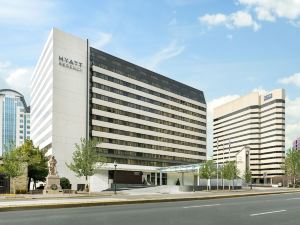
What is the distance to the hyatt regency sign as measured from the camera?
326ft

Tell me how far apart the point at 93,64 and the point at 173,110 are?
37965 millimetres

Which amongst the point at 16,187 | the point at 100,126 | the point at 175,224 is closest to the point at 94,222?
the point at 175,224

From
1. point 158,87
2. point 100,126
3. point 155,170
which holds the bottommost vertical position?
point 155,170

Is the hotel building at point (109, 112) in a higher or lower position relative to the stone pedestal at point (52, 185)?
higher

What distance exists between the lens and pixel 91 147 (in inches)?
2480

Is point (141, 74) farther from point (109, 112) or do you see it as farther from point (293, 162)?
point (293, 162)

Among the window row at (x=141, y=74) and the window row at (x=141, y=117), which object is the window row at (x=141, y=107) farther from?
the window row at (x=141, y=74)

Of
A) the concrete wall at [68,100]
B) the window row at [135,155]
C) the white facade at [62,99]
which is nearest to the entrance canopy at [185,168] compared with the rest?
the window row at [135,155]

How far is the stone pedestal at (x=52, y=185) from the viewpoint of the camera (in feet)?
180

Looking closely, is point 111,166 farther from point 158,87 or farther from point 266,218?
point 266,218

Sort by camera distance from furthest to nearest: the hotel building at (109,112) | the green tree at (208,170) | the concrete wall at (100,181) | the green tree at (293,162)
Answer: the green tree at (293,162), the concrete wall at (100,181), the hotel building at (109,112), the green tree at (208,170)

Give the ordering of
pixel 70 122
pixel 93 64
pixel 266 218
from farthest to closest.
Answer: pixel 93 64
pixel 70 122
pixel 266 218

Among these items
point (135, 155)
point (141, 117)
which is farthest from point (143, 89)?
point (135, 155)

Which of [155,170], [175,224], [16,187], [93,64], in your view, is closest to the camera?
[175,224]
